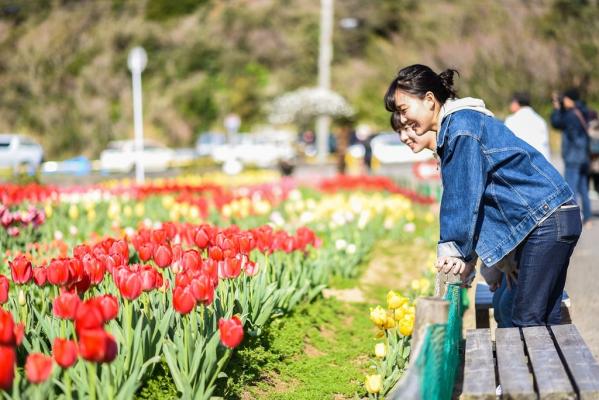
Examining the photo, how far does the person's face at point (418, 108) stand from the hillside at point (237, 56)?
106 ft

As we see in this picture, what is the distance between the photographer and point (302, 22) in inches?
2201

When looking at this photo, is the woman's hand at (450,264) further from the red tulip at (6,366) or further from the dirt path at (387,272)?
the dirt path at (387,272)

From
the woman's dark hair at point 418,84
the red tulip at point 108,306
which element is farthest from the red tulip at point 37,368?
the woman's dark hair at point 418,84

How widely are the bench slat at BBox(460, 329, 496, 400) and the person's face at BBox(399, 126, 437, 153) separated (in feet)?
2.42

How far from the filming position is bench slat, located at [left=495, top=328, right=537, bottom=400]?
7.86 ft

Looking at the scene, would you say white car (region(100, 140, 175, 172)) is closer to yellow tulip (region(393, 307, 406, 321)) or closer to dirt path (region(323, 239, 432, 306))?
dirt path (region(323, 239, 432, 306))

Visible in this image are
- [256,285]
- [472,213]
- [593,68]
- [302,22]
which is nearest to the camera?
[472,213]

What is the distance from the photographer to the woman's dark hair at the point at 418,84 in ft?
10.6

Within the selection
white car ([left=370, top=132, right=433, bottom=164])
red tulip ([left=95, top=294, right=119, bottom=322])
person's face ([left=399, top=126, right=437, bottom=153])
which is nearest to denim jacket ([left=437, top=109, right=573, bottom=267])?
person's face ([left=399, top=126, right=437, bottom=153])

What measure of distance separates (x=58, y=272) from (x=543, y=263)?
6.15 ft

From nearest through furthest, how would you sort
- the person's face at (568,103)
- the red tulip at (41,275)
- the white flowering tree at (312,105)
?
the red tulip at (41,275)
the person's face at (568,103)
the white flowering tree at (312,105)

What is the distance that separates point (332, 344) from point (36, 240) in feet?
11.0

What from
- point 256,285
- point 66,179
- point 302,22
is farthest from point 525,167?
point 302,22

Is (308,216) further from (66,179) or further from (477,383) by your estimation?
(66,179)
